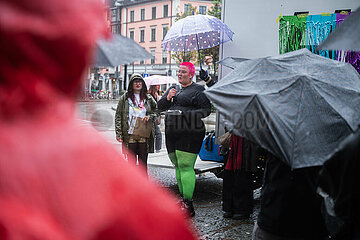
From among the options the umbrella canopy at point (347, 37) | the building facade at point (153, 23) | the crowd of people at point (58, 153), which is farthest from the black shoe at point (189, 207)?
the building facade at point (153, 23)

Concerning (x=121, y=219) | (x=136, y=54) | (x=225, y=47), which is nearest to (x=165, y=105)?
(x=225, y=47)

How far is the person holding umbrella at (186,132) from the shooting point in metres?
5.51

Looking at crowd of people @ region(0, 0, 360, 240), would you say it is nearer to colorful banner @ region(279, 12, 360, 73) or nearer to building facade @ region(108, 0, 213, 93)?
colorful banner @ region(279, 12, 360, 73)

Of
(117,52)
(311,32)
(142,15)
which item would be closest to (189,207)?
(311,32)

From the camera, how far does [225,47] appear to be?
663 centimetres

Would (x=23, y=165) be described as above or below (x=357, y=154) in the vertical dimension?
above

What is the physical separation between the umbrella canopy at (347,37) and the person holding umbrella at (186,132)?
10.8ft

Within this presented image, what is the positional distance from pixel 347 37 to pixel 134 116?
450 centimetres

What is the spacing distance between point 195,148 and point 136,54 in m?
3.71

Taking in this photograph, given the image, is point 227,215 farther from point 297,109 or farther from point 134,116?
point 297,109

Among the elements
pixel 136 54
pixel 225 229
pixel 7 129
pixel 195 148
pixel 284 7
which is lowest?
pixel 225 229

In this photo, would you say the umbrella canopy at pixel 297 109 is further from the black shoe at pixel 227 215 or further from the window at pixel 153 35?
the window at pixel 153 35

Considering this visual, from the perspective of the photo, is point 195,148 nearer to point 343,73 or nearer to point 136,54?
point 343,73

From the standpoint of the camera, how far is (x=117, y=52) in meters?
1.85
